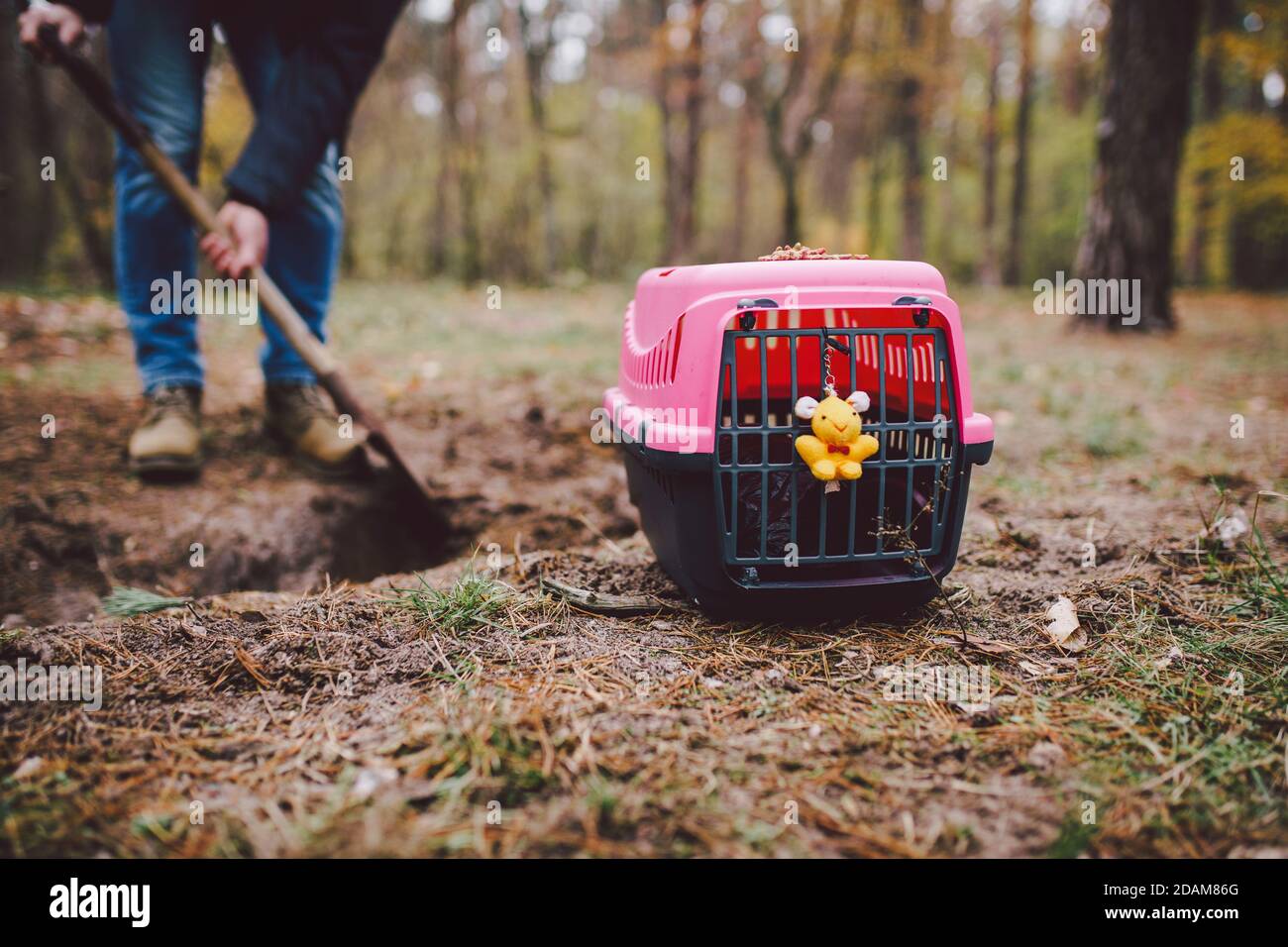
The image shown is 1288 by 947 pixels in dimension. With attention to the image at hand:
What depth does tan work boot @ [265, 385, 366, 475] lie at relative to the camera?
2355 mm

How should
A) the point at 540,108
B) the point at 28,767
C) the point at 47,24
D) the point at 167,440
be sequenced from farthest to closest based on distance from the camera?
the point at 540,108 < the point at 167,440 < the point at 47,24 < the point at 28,767

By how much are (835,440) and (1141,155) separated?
5410 mm

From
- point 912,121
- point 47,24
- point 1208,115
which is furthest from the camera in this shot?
point 1208,115

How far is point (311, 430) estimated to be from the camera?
7.85 feet

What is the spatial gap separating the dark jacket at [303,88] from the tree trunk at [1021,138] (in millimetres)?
12587

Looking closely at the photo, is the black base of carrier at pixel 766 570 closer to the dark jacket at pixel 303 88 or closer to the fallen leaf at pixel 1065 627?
the fallen leaf at pixel 1065 627

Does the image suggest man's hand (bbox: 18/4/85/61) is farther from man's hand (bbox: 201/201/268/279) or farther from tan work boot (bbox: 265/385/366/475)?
tan work boot (bbox: 265/385/366/475)

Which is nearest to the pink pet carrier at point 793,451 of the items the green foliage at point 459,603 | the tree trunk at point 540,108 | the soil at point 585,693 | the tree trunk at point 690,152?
the soil at point 585,693

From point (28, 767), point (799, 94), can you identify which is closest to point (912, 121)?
point (799, 94)

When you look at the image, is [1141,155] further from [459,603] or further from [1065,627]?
[459,603]

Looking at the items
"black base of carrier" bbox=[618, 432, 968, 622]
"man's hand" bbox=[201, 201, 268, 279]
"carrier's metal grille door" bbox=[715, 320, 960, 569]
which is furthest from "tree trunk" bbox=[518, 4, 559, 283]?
"black base of carrier" bbox=[618, 432, 968, 622]

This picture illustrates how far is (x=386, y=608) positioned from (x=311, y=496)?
909mm

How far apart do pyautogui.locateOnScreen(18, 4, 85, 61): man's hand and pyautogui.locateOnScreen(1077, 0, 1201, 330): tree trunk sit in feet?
18.7
